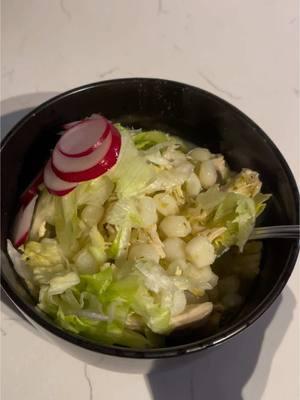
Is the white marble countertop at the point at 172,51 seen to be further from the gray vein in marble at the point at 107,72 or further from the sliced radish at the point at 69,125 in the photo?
the sliced radish at the point at 69,125

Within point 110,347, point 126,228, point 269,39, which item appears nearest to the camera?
point 110,347

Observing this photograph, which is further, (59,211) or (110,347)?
(59,211)

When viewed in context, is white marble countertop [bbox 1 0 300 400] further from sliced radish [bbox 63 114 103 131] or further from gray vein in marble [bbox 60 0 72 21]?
sliced radish [bbox 63 114 103 131]

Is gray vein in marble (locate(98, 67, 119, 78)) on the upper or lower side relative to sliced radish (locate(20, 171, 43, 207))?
upper

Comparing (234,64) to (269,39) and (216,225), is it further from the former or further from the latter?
(216,225)

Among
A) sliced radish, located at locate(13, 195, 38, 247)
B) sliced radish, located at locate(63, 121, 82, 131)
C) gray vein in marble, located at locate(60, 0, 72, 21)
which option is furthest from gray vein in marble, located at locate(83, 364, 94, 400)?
gray vein in marble, located at locate(60, 0, 72, 21)

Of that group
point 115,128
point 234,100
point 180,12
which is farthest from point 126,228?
point 180,12
